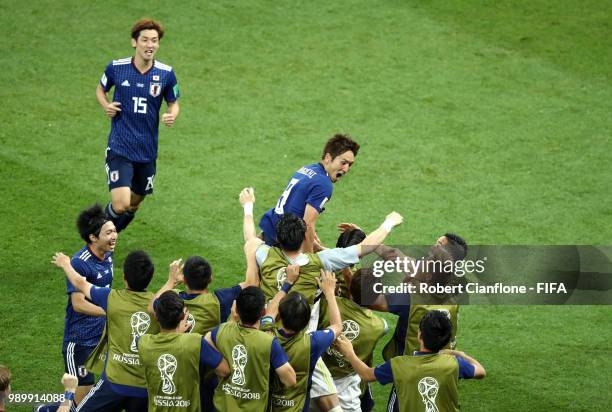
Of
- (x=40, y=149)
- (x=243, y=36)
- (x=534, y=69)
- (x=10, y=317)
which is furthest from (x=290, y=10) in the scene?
(x=10, y=317)

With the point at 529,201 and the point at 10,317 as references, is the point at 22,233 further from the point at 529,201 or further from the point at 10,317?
the point at 529,201

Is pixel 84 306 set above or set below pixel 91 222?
below

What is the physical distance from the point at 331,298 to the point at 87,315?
6.39 ft

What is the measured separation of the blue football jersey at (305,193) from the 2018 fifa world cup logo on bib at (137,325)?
186 centimetres

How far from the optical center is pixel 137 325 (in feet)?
23.4

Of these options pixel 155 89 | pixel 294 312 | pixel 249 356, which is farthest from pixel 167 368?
pixel 155 89

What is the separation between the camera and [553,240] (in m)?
11.2

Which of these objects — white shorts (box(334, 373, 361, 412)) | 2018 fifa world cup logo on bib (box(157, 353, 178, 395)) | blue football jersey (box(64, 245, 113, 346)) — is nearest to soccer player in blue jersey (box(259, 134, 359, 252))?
white shorts (box(334, 373, 361, 412))

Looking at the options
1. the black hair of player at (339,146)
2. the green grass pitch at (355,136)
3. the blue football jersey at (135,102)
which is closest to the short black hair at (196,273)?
the black hair of player at (339,146)

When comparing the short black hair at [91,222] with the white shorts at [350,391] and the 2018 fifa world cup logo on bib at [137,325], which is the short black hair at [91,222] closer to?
the 2018 fifa world cup logo on bib at [137,325]

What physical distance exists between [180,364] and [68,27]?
9578 mm

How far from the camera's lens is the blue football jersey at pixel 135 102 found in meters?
10.5

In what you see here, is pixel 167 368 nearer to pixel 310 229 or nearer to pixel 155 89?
pixel 310 229

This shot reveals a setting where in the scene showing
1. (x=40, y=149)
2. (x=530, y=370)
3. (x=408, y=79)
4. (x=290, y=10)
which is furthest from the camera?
(x=290, y=10)
